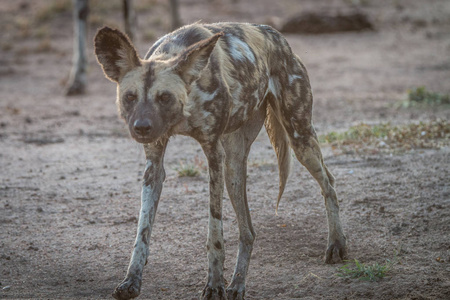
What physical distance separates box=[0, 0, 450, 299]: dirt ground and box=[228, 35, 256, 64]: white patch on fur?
4.27 feet

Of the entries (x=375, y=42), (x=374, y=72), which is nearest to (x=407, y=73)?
(x=374, y=72)

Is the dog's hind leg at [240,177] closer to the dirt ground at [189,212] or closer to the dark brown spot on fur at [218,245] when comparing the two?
the dirt ground at [189,212]

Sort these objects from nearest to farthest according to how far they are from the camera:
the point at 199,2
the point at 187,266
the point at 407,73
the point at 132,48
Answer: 1. the point at 132,48
2. the point at 187,266
3. the point at 407,73
4. the point at 199,2

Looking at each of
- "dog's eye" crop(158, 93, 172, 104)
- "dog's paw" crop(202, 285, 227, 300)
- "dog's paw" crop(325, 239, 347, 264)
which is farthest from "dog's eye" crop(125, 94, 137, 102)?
"dog's paw" crop(325, 239, 347, 264)

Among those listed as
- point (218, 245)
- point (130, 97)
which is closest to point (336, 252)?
point (218, 245)

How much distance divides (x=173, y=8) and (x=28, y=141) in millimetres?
8702

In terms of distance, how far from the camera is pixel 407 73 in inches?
460

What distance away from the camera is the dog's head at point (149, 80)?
9.59 ft

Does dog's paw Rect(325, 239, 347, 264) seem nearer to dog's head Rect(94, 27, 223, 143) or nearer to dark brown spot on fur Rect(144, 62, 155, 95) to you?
dog's head Rect(94, 27, 223, 143)

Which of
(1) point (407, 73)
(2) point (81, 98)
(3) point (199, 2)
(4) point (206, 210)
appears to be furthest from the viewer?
(3) point (199, 2)

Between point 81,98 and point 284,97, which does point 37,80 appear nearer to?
point 81,98

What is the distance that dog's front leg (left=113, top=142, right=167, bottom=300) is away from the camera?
10.1ft

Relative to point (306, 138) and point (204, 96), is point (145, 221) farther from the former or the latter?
point (306, 138)

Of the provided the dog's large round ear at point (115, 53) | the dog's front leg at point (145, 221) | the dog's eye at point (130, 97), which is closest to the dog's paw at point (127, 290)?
the dog's front leg at point (145, 221)
